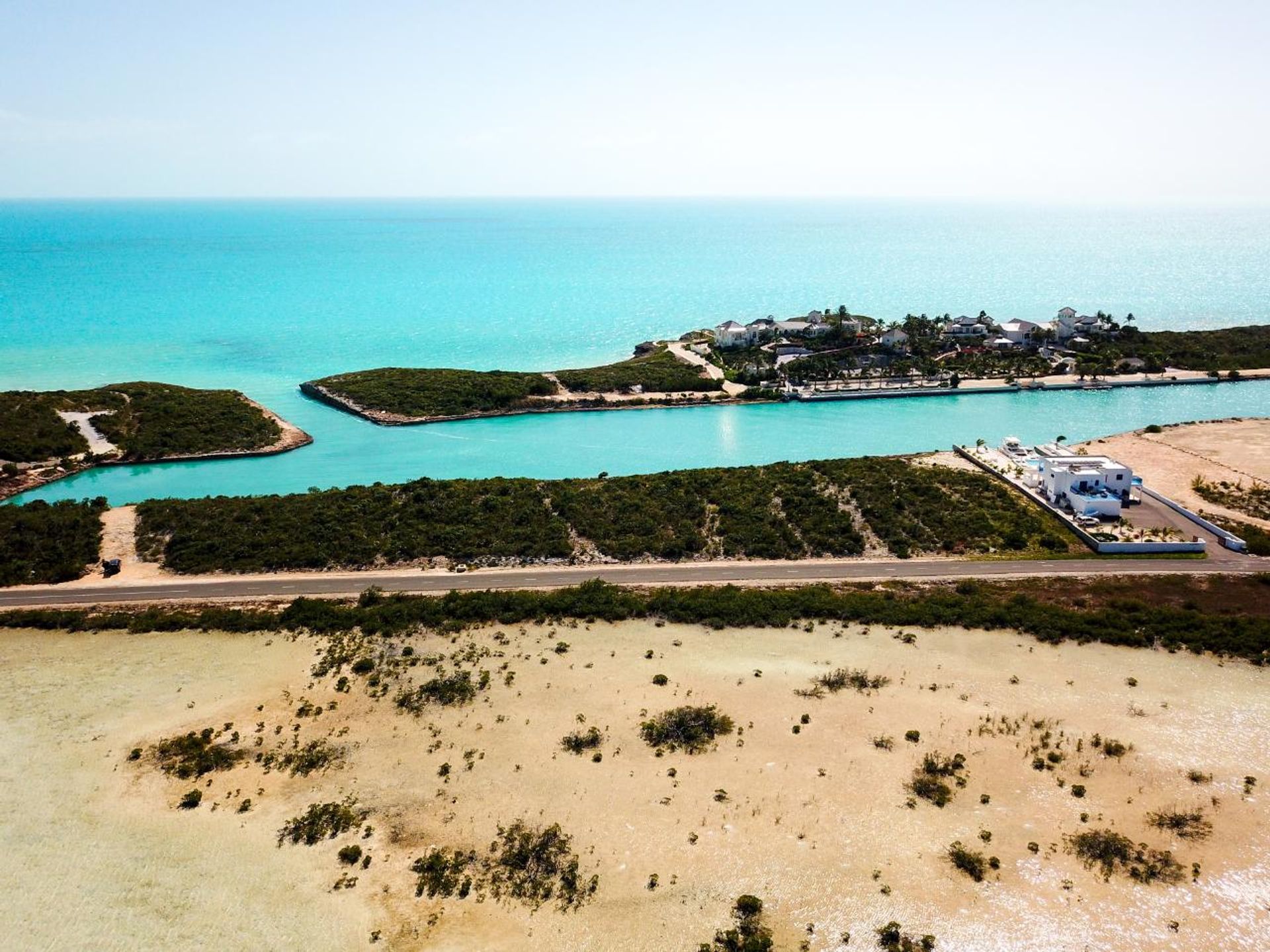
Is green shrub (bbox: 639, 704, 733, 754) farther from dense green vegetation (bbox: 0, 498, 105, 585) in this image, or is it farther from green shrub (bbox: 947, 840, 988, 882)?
dense green vegetation (bbox: 0, 498, 105, 585)

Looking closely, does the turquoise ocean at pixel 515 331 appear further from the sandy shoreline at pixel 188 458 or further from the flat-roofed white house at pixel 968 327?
the flat-roofed white house at pixel 968 327

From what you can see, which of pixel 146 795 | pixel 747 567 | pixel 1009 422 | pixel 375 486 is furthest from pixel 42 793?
pixel 1009 422

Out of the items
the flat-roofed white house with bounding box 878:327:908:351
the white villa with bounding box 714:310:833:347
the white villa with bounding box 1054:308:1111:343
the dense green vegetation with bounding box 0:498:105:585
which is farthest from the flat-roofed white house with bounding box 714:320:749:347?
the dense green vegetation with bounding box 0:498:105:585

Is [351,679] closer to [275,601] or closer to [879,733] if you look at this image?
[275,601]

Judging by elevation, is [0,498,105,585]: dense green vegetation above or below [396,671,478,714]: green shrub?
above

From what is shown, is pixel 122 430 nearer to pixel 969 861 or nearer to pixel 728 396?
pixel 728 396

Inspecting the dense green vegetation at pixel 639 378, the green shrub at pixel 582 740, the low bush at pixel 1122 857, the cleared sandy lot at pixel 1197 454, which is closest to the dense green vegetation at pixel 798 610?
the green shrub at pixel 582 740
